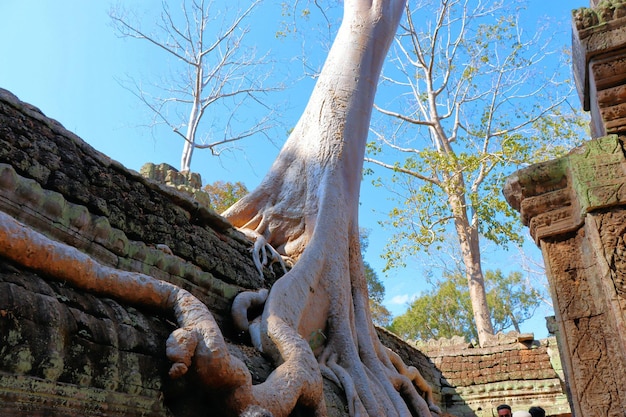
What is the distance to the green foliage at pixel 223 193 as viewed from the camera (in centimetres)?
1385

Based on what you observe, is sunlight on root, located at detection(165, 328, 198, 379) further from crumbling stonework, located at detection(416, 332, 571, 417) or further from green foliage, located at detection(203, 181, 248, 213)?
green foliage, located at detection(203, 181, 248, 213)

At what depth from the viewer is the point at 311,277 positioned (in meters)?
4.26

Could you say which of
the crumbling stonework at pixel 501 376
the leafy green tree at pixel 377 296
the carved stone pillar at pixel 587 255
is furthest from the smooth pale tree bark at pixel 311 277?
the leafy green tree at pixel 377 296

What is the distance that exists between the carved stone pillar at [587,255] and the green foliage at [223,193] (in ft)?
37.4

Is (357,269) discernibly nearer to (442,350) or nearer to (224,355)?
(224,355)

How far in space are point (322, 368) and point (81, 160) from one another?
2092 millimetres

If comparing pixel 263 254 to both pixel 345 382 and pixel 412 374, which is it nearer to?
pixel 345 382

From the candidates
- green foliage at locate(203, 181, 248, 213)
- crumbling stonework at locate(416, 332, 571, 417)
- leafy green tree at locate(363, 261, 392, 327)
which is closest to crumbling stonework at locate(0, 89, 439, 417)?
crumbling stonework at locate(416, 332, 571, 417)

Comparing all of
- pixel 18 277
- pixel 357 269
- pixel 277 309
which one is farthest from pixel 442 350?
pixel 18 277

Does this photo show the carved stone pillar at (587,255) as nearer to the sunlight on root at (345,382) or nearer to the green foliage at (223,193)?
the sunlight on root at (345,382)

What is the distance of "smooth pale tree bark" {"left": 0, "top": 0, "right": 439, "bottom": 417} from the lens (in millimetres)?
2297

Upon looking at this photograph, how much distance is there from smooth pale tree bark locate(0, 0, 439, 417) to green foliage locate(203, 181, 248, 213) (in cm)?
788

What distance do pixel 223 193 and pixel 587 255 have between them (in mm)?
12724

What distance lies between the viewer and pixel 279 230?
529 cm
